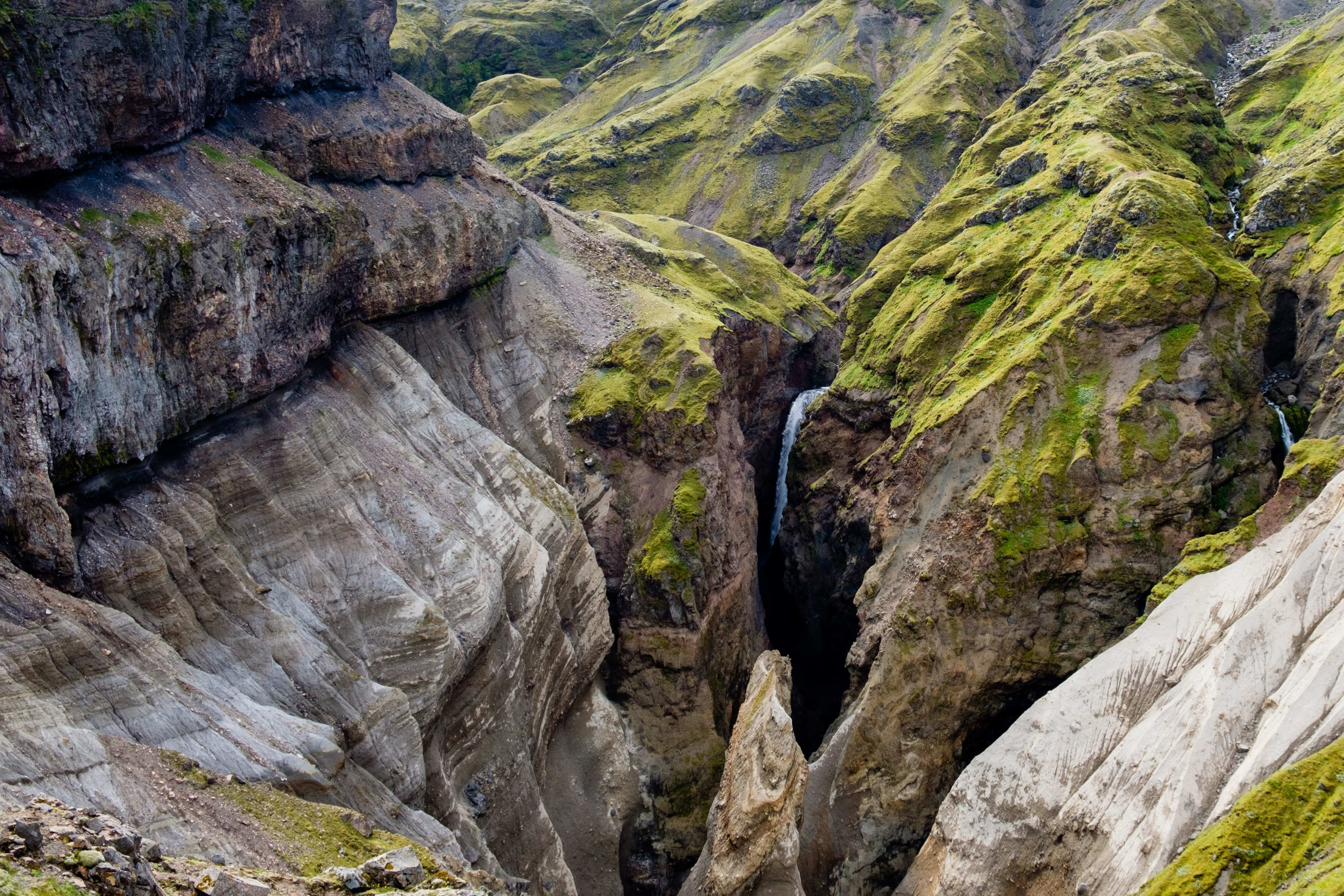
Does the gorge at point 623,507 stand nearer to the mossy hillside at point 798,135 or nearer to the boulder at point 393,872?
the boulder at point 393,872

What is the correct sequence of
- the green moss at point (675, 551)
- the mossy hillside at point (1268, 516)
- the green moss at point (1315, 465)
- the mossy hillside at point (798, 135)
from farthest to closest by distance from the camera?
1. the mossy hillside at point (798, 135)
2. the green moss at point (675, 551)
3. the mossy hillside at point (1268, 516)
4. the green moss at point (1315, 465)

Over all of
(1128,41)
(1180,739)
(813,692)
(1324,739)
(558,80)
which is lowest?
(813,692)

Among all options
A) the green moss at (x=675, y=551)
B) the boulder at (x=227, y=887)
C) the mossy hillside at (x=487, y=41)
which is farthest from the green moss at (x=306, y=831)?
the mossy hillside at (x=487, y=41)

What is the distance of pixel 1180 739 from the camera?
35.9 m

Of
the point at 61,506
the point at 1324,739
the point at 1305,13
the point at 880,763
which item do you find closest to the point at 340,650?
the point at 61,506

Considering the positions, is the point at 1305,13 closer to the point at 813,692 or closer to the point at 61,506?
the point at 813,692

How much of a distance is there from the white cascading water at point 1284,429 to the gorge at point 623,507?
28 centimetres

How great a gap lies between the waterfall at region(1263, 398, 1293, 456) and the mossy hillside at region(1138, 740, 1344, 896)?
23.8 metres

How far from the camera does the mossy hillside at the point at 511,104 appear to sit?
154m

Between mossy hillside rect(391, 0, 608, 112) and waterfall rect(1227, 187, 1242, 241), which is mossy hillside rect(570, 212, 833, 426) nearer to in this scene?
waterfall rect(1227, 187, 1242, 241)

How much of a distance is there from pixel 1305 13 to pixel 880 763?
12478 centimetres

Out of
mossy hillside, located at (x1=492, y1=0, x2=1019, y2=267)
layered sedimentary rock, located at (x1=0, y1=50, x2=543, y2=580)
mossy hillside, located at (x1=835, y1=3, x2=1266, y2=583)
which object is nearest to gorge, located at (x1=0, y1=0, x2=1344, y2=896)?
layered sedimentary rock, located at (x1=0, y1=50, x2=543, y2=580)

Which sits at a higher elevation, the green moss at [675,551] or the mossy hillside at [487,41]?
the mossy hillside at [487,41]

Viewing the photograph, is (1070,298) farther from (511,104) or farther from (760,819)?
(511,104)
